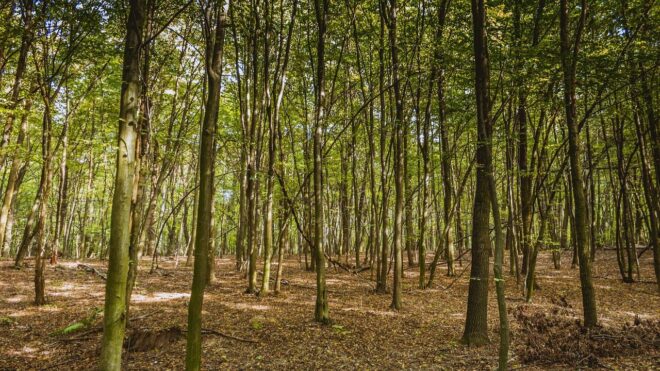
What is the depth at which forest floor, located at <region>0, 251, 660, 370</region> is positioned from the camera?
612 cm

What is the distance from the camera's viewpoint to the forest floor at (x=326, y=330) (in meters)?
6.12

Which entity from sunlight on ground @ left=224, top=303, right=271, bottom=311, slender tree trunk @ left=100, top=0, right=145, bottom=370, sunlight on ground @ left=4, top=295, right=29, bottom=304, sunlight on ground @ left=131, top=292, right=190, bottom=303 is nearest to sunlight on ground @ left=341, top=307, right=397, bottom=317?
sunlight on ground @ left=224, top=303, right=271, bottom=311

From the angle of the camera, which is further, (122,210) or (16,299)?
(16,299)

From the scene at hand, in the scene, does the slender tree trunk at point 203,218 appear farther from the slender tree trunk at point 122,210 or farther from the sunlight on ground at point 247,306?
the sunlight on ground at point 247,306

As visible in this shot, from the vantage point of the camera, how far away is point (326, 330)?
7898 millimetres

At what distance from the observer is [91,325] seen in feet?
25.2

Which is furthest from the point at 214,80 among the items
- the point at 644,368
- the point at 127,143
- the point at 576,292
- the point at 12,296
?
the point at 576,292

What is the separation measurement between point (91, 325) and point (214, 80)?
6361mm

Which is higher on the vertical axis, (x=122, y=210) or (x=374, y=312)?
(x=122, y=210)

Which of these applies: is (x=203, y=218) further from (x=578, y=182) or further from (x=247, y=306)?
(x=578, y=182)

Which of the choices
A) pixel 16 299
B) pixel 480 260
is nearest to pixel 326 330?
pixel 480 260

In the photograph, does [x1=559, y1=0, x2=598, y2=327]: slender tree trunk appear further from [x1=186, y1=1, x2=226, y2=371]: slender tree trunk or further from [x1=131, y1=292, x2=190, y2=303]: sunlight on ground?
[x1=131, y1=292, x2=190, y2=303]: sunlight on ground

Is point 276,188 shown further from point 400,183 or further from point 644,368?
point 644,368

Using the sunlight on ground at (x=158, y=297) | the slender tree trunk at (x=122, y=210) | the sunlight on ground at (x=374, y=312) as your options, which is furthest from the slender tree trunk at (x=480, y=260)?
the sunlight on ground at (x=158, y=297)
